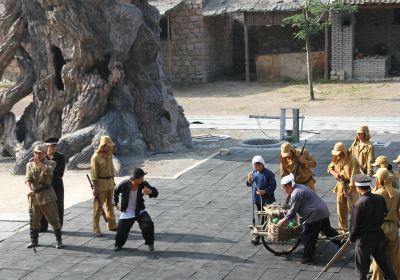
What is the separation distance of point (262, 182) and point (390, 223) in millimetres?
2301

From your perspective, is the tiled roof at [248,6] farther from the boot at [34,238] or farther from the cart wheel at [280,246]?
the cart wheel at [280,246]

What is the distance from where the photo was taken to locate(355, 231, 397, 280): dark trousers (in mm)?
8984

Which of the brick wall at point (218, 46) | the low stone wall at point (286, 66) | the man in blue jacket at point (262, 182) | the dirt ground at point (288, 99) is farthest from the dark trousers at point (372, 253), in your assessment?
the brick wall at point (218, 46)

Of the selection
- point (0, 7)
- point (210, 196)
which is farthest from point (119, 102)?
point (0, 7)

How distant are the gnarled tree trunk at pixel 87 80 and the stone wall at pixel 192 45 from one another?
1230 cm

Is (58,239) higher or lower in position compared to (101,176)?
lower

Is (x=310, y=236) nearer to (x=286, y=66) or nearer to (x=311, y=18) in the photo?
(x=311, y=18)

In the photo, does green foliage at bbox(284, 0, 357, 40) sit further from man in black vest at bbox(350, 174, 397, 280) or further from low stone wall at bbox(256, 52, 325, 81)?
man in black vest at bbox(350, 174, 397, 280)

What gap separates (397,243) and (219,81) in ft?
78.9

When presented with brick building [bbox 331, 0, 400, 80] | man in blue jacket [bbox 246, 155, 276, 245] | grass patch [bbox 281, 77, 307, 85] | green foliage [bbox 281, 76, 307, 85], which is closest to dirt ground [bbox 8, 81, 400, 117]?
grass patch [bbox 281, 77, 307, 85]

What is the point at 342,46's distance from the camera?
1218 inches

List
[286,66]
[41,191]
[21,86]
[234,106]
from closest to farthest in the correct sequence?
[41,191]
[21,86]
[234,106]
[286,66]

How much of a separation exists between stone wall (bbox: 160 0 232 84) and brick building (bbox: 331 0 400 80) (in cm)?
495

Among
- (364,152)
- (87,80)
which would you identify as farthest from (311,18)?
(364,152)
